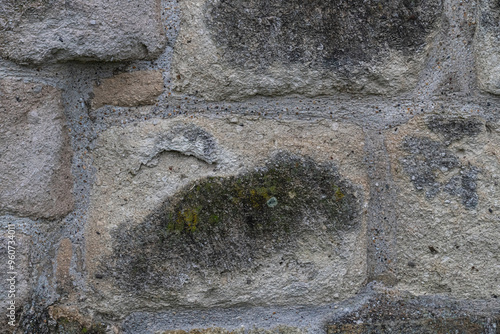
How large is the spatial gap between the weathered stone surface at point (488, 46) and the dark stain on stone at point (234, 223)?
310 mm

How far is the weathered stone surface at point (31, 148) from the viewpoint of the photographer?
2.27 ft

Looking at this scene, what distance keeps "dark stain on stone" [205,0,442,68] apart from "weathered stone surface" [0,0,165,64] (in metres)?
0.12

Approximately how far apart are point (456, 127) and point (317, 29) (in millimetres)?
305

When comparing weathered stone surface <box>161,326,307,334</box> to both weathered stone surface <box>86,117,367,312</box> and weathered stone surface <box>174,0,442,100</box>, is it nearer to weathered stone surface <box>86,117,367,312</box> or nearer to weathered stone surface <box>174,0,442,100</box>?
weathered stone surface <box>86,117,367,312</box>

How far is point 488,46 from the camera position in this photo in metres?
0.75

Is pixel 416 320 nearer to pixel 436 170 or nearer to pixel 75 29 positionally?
pixel 436 170

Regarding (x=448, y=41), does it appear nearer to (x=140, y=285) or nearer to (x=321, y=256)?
(x=321, y=256)

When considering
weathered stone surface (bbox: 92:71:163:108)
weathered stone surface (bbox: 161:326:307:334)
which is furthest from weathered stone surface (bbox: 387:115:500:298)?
weathered stone surface (bbox: 92:71:163:108)

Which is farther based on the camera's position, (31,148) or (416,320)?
(416,320)

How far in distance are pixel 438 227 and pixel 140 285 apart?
55 centimetres

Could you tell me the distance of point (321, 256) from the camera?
79 centimetres

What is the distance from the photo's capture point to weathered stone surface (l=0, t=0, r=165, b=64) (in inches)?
26.0

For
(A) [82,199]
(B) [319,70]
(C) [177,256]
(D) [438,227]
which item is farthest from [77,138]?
(D) [438,227]

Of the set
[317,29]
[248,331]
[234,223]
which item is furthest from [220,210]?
[317,29]
